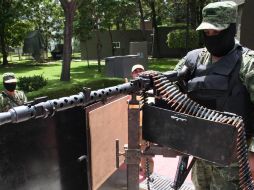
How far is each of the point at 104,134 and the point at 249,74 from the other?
4.36 ft

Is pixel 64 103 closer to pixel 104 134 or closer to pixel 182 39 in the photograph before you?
pixel 104 134

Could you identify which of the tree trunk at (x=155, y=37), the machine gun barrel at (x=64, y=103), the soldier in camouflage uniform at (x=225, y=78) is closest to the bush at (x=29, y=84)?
the soldier in camouflage uniform at (x=225, y=78)

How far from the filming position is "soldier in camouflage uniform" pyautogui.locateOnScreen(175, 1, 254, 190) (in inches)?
110

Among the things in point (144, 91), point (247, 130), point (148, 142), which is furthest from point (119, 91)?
point (247, 130)

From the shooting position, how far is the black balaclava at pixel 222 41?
2.82 metres

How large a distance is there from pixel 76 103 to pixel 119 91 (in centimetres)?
31

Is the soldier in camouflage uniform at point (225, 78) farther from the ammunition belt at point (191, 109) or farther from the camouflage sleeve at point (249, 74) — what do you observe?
the ammunition belt at point (191, 109)

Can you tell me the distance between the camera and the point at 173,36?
29359 mm

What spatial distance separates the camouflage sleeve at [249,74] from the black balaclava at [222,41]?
5.7 inches

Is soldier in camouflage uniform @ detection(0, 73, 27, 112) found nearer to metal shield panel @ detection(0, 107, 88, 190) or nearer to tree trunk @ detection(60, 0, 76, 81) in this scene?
metal shield panel @ detection(0, 107, 88, 190)

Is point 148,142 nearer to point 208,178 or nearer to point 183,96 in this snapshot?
point 183,96

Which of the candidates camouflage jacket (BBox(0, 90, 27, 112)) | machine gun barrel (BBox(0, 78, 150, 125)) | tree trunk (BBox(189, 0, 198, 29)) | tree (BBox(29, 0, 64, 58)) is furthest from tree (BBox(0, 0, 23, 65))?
machine gun barrel (BBox(0, 78, 150, 125))

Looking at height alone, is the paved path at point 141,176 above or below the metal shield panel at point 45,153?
below

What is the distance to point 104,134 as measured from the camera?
135 inches
